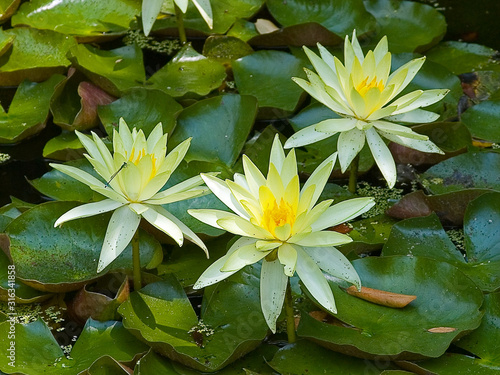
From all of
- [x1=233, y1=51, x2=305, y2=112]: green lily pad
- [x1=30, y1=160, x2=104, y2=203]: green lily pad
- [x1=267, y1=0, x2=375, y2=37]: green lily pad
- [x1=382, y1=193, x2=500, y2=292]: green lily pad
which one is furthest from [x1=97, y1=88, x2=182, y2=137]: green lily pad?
[x1=382, y1=193, x2=500, y2=292]: green lily pad

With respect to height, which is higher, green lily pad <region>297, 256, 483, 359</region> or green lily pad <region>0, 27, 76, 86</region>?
green lily pad <region>0, 27, 76, 86</region>

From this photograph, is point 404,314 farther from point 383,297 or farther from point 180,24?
point 180,24

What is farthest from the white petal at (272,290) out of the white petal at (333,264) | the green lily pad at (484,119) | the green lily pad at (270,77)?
the green lily pad at (484,119)

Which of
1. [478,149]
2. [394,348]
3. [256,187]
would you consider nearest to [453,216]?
[478,149]

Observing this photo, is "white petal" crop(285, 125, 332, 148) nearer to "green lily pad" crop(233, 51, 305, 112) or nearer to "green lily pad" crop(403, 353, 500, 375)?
"green lily pad" crop(233, 51, 305, 112)

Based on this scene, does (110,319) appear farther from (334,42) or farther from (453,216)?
(334,42)

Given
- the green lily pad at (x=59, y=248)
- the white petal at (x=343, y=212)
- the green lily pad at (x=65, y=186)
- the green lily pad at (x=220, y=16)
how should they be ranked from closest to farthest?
1. the white petal at (x=343, y=212)
2. the green lily pad at (x=59, y=248)
3. the green lily pad at (x=65, y=186)
4. the green lily pad at (x=220, y=16)

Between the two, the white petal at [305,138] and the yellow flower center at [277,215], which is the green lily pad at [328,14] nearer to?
the white petal at [305,138]
